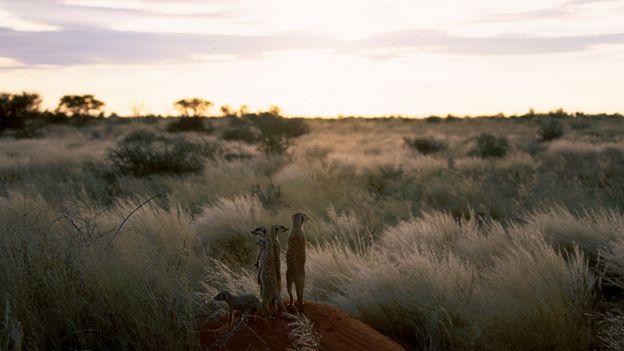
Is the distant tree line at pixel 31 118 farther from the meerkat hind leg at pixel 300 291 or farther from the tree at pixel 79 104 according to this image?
the meerkat hind leg at pixel 300 291

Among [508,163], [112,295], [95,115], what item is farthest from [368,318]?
[95,115]

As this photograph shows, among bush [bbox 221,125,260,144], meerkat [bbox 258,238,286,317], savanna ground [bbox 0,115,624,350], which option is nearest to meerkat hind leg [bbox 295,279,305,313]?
meerkat [bbox 258,238,286,317]

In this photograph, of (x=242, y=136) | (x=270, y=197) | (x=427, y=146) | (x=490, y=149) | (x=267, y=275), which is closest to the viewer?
(x=267, y=275)

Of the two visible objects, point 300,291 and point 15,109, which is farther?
point 15,109

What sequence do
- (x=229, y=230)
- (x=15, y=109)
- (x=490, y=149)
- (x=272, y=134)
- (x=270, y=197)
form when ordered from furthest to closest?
1. (x=15, y=109)
2. (x=272, y=134)
3. (x=490, y=149)
4. (x=270, y=197)
5. (x=229, y=230)

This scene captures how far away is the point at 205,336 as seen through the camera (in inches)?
150

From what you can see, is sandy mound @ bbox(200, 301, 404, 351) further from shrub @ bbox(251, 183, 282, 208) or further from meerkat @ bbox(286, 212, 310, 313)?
shrub @ bbox(251, 183, 282, 208)

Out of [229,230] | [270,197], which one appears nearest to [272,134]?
[270,197]

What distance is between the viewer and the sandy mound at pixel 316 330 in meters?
3.54

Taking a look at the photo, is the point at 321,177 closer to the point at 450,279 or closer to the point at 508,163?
the point at 508,163

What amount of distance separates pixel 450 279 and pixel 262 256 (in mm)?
1991

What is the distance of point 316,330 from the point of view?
3752mm

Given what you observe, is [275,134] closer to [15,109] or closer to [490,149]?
[490,149]

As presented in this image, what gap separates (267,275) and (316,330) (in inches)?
19.3
